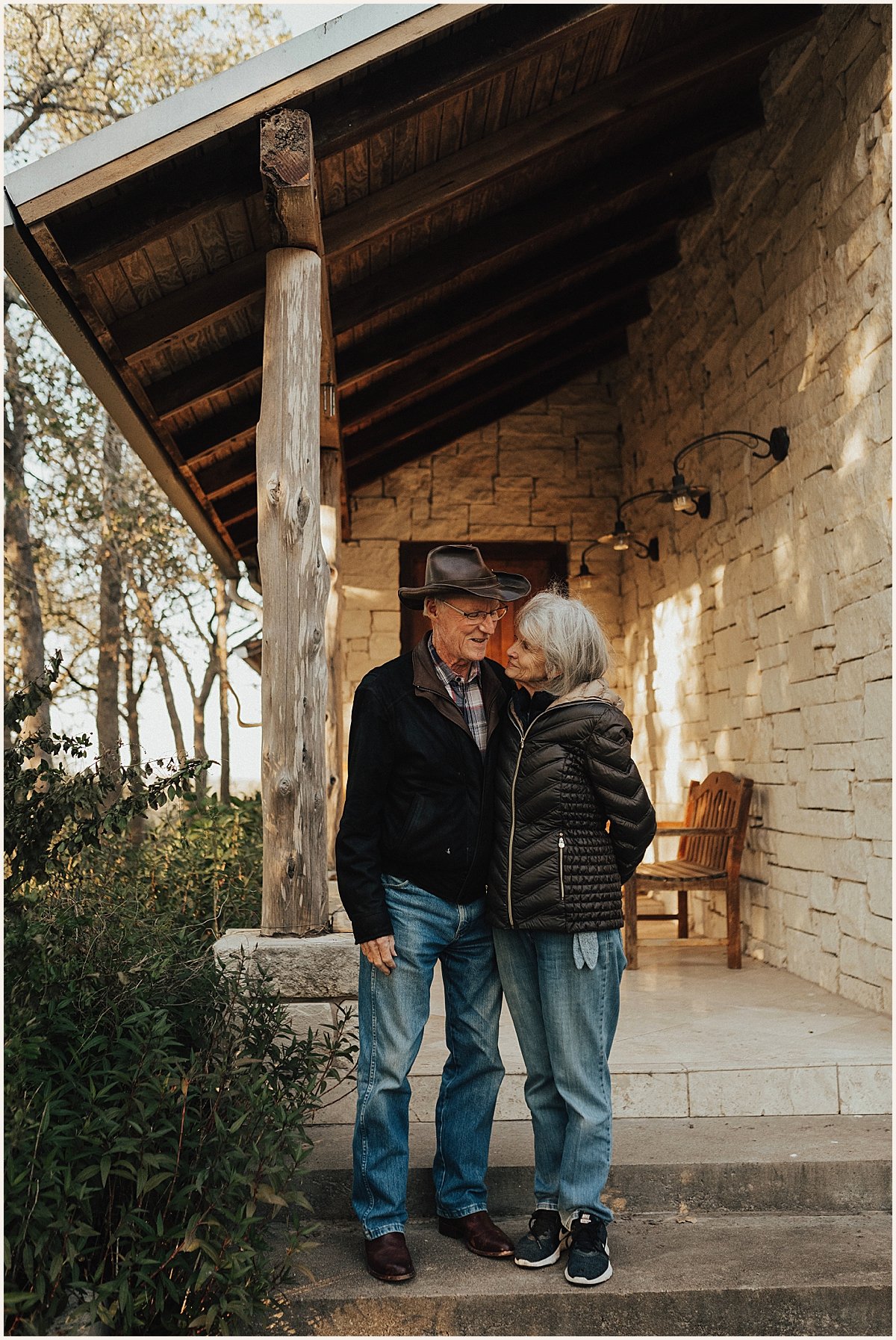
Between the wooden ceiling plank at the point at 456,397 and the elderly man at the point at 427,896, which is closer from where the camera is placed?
the elderly man at the point at 427,896

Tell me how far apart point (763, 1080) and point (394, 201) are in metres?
3.37

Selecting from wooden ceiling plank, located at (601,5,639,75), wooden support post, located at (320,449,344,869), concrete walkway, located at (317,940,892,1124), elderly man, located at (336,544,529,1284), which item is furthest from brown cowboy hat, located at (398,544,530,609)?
wooden support post, located at (320,449,344,869)

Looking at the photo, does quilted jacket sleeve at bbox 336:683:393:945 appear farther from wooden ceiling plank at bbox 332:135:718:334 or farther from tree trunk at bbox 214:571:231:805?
tree trunk at bbox 214:571:231:805

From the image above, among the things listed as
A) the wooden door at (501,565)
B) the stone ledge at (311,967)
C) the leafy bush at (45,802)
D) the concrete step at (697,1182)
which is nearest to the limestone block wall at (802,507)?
the concrete step at (697,1182)

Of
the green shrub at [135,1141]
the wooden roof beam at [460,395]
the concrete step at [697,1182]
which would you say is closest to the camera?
the green shrub at [135,1141]

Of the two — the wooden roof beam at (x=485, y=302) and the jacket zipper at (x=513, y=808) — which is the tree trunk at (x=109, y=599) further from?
the jacket zipper at (x=513, y=808)

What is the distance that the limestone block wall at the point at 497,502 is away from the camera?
26.1 ft

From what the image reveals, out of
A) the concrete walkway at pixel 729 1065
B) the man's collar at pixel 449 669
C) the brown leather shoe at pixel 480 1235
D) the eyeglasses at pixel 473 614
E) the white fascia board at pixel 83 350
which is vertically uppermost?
the white fascia board at pixel 83 350

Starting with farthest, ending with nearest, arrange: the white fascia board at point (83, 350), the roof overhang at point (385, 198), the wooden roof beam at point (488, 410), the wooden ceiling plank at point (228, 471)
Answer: the wooden roof beam at point (488, 410) < the wooden ceiling plank at point (228, 471) < the white fascia board at point (83, 350) < the roof overhang at point (385, 198)

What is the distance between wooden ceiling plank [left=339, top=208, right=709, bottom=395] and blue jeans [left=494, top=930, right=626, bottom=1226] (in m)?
3.78

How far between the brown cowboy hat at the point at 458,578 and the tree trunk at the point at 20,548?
6345 millimetres

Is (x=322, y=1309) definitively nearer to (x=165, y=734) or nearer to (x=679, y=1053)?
(x=679, y=1053)

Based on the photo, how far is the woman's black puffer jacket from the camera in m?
2.62

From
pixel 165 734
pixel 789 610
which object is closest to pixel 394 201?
pixel 789 610
